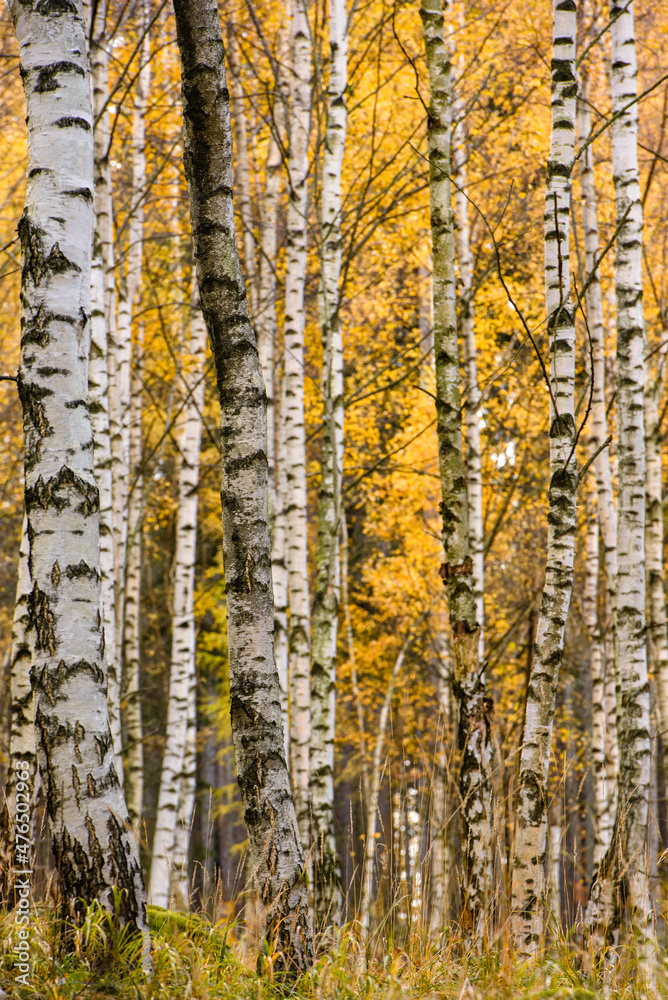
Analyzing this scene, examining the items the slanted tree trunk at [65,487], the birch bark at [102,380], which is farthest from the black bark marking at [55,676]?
the birch bark at [102,380]

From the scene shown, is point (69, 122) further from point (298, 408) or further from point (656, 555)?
point (656, 555)

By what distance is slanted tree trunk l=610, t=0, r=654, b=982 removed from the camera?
392cm

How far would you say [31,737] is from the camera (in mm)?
3283

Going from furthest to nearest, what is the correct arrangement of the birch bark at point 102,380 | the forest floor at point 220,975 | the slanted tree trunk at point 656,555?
the slanted tree trunk at point 656,555, the birch bark at point 102,380, the forest floor at point 220,975

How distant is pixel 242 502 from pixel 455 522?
1444 millimetres

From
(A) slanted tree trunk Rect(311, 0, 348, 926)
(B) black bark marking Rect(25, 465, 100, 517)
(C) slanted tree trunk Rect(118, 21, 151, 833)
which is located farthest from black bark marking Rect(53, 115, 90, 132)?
(C) slanted tree trunk Rect(118, 21, 151, 833)

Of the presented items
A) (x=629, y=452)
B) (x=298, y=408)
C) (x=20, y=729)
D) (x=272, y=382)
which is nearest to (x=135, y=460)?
(x=272, y=382)

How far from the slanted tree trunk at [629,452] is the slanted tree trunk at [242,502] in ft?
7.25

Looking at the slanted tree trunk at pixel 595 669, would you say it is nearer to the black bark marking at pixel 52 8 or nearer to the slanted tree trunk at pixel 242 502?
the slanted tree trunk at pixel 242 502

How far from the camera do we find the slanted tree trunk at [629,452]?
12.9 feet

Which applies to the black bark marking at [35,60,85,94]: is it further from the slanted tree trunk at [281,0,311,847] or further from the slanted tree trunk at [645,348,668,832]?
the slanted tree trunk at [645,348,668,832]

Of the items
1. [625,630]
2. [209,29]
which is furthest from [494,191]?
[209,29]

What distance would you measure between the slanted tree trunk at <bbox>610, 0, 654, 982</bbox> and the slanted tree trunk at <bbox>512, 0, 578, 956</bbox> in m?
0.74

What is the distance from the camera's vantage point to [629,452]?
13.8ft
